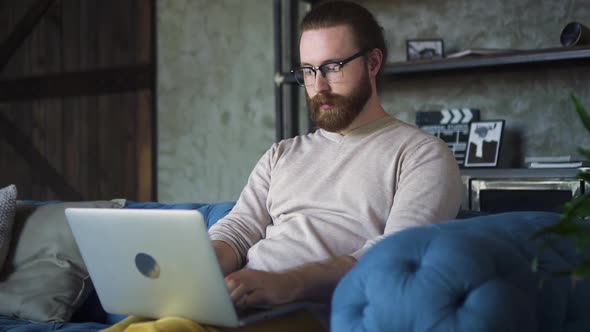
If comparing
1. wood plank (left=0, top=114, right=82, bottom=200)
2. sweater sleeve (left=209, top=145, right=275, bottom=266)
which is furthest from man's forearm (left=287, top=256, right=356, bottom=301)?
wood plank (left=0, top=114, right=82, bottom=200)

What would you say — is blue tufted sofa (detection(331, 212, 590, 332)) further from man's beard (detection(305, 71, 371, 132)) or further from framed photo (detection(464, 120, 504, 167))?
framed photo (detection(464, 120, 504, 167))

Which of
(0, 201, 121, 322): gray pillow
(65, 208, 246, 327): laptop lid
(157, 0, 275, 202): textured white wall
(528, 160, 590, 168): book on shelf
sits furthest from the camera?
(157, 0, 275, 202): textured white wall

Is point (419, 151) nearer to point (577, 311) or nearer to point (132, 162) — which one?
point (577, 311)

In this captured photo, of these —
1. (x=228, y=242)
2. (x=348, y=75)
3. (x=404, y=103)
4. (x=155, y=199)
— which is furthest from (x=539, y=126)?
(x=155, y=199)

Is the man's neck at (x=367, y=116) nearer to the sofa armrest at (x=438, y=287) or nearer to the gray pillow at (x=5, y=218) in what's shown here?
the sofa armrest at (x=438, y=287)

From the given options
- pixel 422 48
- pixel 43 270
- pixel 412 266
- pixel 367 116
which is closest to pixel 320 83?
pixel 367 116

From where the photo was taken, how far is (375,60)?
6.17 ft

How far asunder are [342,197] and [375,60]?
1.29ft

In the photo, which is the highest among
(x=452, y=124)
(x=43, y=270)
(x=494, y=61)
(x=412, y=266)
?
(x=494, y=61)

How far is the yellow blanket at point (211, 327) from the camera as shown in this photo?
1296mm

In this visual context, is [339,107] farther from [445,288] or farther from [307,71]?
[445,288]

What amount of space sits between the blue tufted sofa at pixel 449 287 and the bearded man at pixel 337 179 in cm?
28

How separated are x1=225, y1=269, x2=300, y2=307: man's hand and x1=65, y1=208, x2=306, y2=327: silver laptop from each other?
0.08 feet

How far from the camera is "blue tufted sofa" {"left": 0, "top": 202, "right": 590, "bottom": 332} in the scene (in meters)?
1.06
